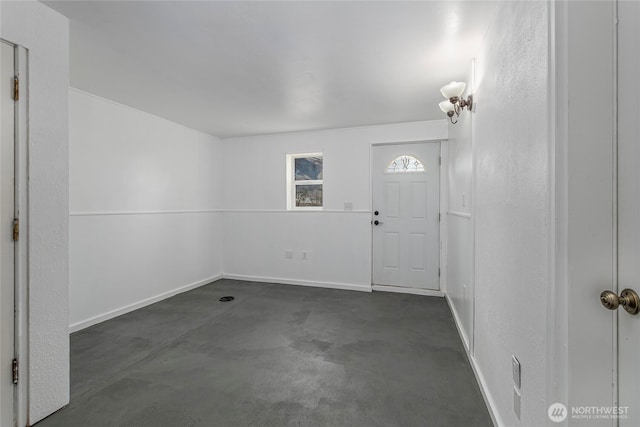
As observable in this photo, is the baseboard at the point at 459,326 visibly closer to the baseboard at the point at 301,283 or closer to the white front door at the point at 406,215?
the white front door at the point at 406,215

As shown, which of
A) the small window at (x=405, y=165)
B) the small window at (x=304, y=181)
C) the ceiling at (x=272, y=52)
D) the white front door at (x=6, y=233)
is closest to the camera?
the white front door at (x=6, y=233)

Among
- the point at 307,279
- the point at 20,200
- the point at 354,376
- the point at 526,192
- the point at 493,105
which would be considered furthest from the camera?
the point at 307,279

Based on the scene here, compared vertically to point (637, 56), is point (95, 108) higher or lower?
higher

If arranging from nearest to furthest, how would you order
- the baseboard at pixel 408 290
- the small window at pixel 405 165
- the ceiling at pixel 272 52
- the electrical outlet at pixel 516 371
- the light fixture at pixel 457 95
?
the electrical outlet at pixel 516 371 < the ceiling at pixel 272 52 < the light fixture at pixel 457 95 < the baseboard at pixel 408 290 < the small window at pixel 405 165

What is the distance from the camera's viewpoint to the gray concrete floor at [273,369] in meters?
1.67

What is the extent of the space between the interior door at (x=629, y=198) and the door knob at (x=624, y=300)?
0.02m

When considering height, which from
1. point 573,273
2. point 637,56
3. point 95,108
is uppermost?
point 95,108

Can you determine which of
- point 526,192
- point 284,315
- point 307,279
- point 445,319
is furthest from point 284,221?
point 526,192

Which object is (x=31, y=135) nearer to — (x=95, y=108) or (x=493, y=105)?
(x=95, y=108)

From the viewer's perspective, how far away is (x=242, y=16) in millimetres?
1688

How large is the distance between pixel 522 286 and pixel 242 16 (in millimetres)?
1984

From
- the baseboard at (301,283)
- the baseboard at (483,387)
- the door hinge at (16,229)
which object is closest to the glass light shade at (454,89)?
the baseboard at (483,387)

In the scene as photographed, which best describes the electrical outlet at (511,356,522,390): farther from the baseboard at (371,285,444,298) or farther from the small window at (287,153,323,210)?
the small window at (287,153,323,210)

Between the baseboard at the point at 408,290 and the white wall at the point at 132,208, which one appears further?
the baseboard at the point at 408,290
